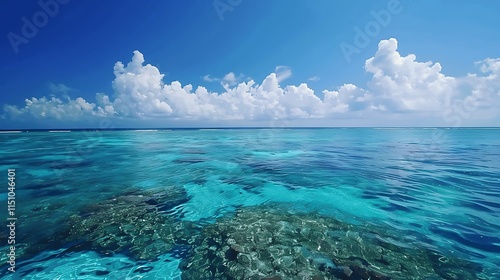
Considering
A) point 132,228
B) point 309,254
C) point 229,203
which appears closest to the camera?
point 309,254

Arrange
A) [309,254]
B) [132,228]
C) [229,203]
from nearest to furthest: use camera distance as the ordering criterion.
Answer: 1. [309,254]
2. [132,228]
3. [229,203]

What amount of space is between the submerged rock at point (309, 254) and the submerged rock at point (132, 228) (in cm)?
116

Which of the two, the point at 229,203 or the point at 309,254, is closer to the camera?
the point at 309,254

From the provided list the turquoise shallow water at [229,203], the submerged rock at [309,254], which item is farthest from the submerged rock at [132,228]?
the submerged rock at [309,254]

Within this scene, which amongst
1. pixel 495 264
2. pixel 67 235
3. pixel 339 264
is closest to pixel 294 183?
pixel 339 264

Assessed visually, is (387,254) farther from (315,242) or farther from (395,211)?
(395,211)

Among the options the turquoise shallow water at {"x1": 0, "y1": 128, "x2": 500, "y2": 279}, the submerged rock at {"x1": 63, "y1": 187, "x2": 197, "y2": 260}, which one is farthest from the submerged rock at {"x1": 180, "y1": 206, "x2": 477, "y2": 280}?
the submerged rock at {"x1": 63, "y1": 187, "x2": 197, "y2": 260}

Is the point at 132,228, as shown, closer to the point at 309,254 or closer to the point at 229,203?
the point at 229,203

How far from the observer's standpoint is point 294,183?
1511 cm

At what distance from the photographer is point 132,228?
8406 millimetres

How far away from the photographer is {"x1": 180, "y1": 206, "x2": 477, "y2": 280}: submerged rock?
6.07 m

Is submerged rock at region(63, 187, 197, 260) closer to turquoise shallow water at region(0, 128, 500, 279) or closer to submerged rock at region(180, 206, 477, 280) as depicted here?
turquoise shallow water at region(0, 128, 500, 279)

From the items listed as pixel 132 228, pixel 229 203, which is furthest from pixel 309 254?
pixel 132 228

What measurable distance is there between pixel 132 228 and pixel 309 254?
6.75 m
